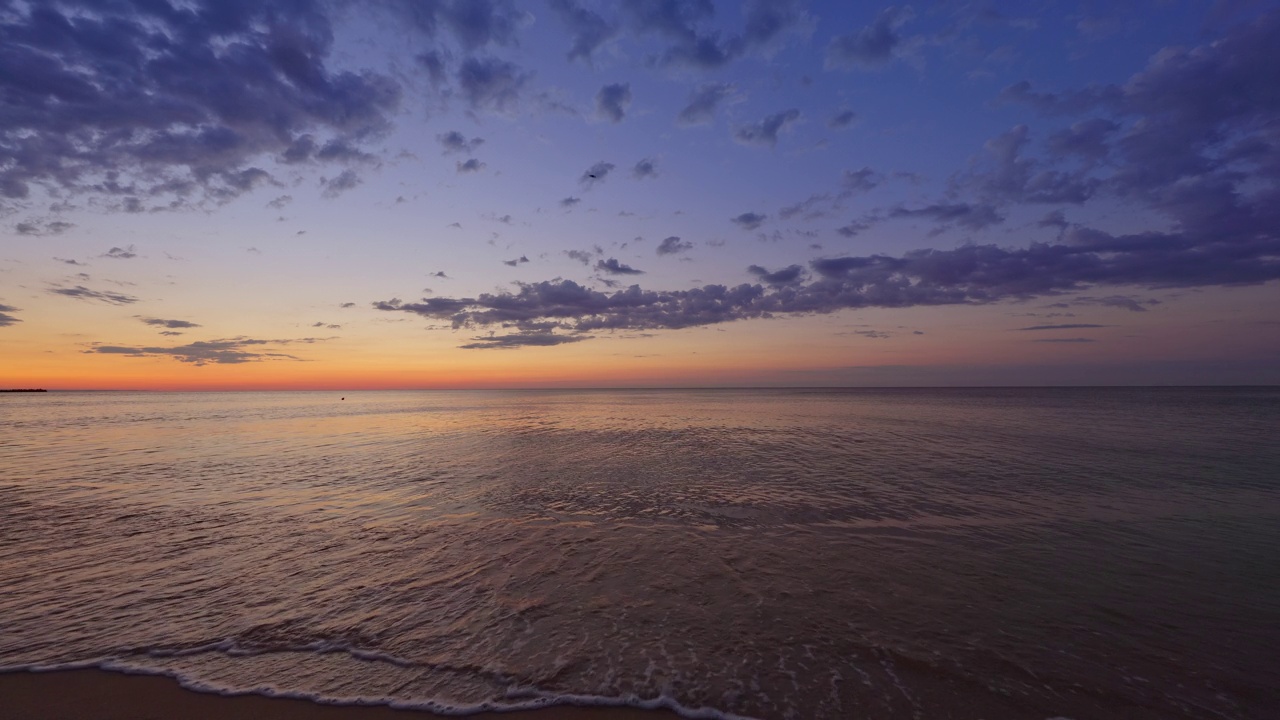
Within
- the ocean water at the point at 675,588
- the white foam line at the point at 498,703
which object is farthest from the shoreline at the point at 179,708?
the ocean water at the point at 675,588

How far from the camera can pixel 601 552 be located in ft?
38.6

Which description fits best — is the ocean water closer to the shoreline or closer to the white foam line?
the white foam line

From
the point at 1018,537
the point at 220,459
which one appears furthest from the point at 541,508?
the point at 220,459

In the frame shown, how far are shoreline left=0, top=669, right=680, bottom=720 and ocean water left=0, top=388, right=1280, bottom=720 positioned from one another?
0.63ft

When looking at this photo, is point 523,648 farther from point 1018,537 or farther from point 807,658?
point 1018,537

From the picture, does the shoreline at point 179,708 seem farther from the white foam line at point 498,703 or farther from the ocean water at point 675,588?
the ocean water at point 675,588

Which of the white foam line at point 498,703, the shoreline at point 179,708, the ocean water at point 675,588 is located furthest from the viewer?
the ocean water at point 675,588

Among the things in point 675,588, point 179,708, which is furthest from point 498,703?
point 675,588

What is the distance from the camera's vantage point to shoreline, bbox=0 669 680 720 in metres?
5.91

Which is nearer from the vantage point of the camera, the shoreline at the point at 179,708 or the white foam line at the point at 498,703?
the shoreline at the point at 179,708

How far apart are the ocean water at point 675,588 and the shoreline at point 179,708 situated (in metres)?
0.19

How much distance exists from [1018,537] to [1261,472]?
19.7m

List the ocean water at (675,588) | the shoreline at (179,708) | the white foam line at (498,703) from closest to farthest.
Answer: the shoreline at (179,708)
the white foam line at (498,703)
the ocean water at (675,588)

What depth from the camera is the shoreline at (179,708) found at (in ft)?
19.4
